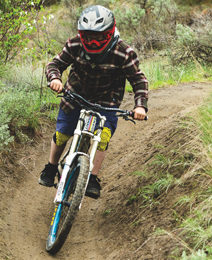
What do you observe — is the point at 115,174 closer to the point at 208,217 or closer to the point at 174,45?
the point at 208,217

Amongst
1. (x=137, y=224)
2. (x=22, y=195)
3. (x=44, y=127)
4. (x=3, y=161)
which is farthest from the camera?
(x=44, y=127)

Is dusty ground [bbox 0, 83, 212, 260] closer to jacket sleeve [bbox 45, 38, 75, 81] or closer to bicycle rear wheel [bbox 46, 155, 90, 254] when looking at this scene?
→ bicycle rear wheel [bbox 46, 155, 90, 254]

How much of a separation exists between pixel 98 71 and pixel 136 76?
38 cm

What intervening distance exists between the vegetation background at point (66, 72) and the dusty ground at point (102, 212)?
0.19 metres

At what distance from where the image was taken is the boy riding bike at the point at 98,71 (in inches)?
116

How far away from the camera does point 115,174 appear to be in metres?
4.53

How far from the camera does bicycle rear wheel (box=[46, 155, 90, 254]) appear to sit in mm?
2547

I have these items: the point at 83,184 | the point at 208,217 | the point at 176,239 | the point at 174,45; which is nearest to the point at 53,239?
the point at 83,184

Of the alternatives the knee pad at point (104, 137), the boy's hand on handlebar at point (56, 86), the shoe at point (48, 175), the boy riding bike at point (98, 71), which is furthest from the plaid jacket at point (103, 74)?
the shoe at point (48, 175)

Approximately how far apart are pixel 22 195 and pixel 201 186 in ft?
7.20

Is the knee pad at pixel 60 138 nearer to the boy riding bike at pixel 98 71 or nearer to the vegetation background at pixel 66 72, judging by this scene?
the boy riding bike at pixel 98 71

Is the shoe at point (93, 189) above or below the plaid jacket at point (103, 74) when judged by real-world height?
below

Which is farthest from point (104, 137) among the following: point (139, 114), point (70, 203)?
point (70, 203)

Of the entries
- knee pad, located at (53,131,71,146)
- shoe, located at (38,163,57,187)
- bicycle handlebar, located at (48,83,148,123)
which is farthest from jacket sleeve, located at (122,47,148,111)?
shoe, located at (38,163,57,187)
